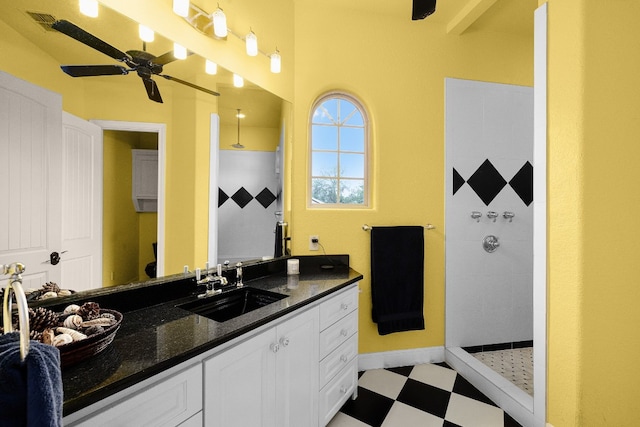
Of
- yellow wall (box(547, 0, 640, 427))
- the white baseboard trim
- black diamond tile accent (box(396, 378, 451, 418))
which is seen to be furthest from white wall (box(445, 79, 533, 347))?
yellow wall (box(547, 0, 640, 427))

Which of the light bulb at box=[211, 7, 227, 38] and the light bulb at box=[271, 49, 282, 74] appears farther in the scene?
the light bulb at box=[271, 49, 282, 74]

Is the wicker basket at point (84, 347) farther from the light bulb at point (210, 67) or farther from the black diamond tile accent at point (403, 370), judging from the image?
the black diamond tile accent at point (403, 370)

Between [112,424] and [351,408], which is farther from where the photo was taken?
[351,408]

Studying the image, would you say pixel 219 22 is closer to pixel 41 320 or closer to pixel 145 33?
pixel 145 33

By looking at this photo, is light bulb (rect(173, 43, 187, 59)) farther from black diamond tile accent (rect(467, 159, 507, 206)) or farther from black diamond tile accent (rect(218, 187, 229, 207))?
black diamond tile accent (rect(467, 159, 507, 206))

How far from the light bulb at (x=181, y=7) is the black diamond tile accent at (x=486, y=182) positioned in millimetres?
2233

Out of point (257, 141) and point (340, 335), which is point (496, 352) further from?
point (257, 141)

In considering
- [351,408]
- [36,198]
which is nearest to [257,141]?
[36,198]

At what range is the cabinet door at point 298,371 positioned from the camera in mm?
1283

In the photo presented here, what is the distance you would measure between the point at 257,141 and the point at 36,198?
3.65 feet

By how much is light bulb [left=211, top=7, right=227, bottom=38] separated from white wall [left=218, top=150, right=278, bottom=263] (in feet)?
2.04

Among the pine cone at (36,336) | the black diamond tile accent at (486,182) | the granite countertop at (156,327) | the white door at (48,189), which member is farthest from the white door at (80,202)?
the black diamond tile accent at (486,182)

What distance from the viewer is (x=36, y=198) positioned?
101 cm

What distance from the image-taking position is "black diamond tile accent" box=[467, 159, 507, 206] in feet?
8.01
